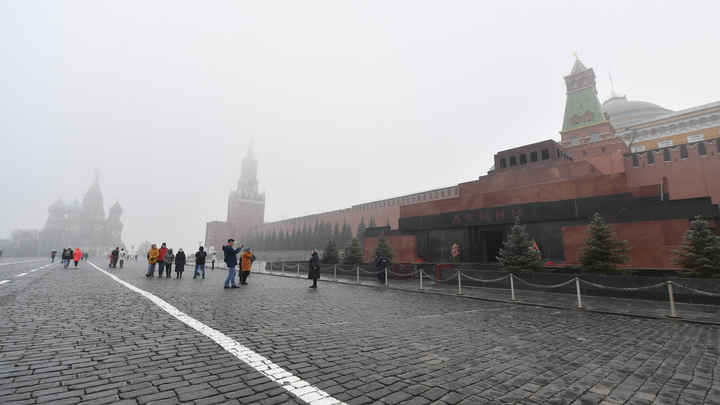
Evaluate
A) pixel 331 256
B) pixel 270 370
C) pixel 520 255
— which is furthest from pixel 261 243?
pixel 270 370

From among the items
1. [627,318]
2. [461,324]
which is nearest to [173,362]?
[461,324]

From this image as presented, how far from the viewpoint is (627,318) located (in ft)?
23.1

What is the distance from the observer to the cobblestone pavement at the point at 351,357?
2721 millimetres

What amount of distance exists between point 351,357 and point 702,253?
11.1 meters

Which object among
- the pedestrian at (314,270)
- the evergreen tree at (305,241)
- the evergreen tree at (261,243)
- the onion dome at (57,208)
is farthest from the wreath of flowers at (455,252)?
the onion dome at (57,208)

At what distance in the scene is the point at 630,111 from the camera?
53.1 meters

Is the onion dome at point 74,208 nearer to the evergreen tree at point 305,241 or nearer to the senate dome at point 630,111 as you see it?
the evergreen tree at point 305,241

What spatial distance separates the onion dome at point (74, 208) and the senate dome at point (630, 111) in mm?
161180

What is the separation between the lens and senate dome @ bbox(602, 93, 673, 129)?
49.7 m

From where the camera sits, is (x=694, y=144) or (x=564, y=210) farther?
(x=694, y=144)

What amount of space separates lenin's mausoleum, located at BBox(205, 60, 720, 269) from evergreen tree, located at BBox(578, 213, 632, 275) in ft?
8.34

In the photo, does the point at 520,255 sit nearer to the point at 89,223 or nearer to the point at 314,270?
the point at 314,270

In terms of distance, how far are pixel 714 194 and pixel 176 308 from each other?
32.3 m

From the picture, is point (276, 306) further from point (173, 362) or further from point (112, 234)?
point (112, 234)
